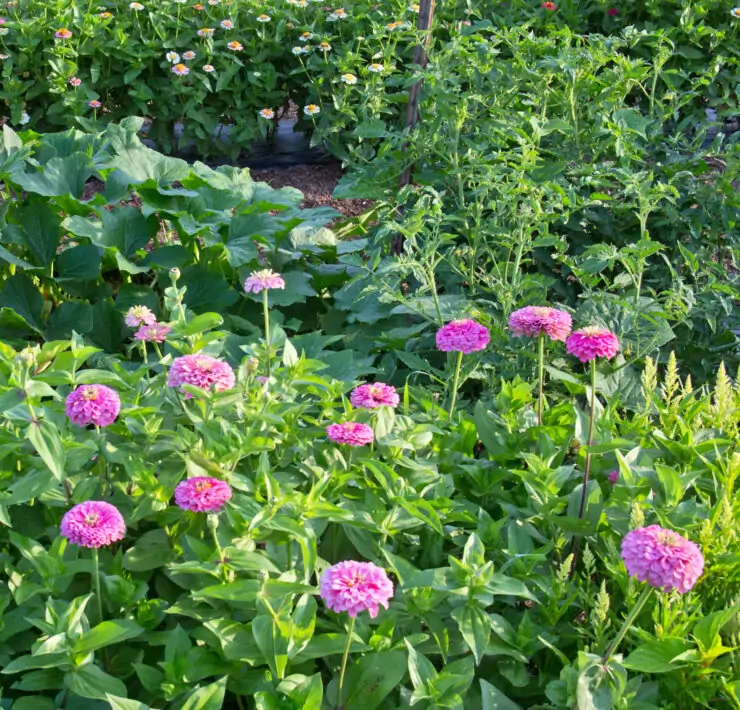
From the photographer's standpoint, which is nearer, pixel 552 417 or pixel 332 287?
pixel 552 417

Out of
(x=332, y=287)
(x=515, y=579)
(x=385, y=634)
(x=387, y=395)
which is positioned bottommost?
(x=332, y=287)

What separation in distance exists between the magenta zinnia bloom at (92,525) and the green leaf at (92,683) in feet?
Result: 0.68

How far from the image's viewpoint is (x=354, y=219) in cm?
370

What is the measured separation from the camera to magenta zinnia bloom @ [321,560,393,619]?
122 centimetres

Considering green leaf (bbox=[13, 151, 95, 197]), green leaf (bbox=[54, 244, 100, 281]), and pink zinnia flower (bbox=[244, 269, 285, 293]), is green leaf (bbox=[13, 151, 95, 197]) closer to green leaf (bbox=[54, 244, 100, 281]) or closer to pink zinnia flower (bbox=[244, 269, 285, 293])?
green leaf (bbox=[54, 244, 100, 281])

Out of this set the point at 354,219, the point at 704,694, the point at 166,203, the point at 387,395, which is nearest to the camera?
the point at 704,694

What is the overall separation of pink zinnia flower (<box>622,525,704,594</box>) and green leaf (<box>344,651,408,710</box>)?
45cm

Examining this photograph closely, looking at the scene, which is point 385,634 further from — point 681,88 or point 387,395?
point 681,88

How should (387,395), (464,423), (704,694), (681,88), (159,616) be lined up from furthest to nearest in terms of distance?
(681,88), (464,423), (387,395), (159,616), (704,694)

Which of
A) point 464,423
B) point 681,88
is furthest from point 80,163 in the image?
point 681,88

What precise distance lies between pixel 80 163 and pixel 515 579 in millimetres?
2295

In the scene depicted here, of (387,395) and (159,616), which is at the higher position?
(387,395)

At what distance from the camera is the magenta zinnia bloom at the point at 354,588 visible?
1.22 meters

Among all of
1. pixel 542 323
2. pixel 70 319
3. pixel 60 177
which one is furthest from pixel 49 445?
pixel 60 177
